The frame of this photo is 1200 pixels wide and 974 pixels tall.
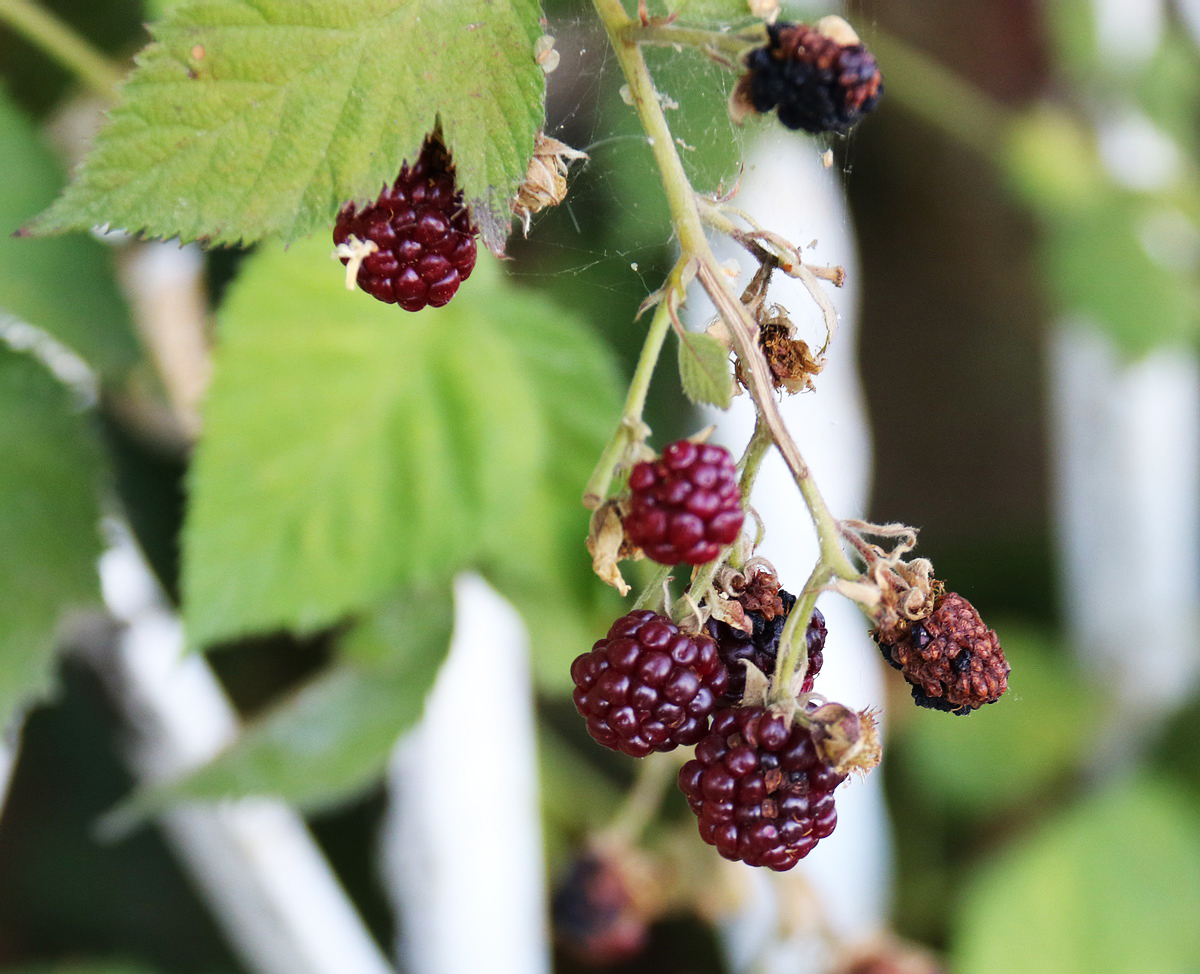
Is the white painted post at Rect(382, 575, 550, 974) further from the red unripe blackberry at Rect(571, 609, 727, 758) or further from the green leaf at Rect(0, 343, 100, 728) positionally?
the red unripe blackberry at Rect(571, 609, 727, 758)

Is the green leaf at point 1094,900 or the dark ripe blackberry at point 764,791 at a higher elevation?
the dark ripe blackberry at point 764,791

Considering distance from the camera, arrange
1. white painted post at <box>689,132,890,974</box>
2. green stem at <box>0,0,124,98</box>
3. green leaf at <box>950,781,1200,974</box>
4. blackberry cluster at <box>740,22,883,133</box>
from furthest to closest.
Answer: green leaf at <box>950,781,1200,974</box>
green stem at <box>0,0,124,98</box>
white painted post at <box>689,132,890,974</box>
blackberry cluster at <box>740,22,883,133</box>

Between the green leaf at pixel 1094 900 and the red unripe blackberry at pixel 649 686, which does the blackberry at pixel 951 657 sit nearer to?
the red unripe blackberry at pixel 649 686

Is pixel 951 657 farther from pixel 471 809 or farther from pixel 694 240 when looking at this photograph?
pixel 471 809

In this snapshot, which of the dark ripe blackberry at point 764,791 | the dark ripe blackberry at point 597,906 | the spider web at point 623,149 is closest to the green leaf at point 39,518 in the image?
the spider web at point 623,149

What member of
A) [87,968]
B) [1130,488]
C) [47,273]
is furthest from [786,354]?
[1130,488]

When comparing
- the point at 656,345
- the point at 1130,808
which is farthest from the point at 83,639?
the point at 1130,808

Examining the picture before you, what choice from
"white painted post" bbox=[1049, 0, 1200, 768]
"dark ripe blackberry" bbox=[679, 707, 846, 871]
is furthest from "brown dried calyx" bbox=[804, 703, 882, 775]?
"white painted post" bbox=[1049, 0, 1200, 768]
